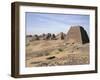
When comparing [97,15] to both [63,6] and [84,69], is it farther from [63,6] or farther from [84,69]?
[84,69]

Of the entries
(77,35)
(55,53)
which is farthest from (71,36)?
(55,53)

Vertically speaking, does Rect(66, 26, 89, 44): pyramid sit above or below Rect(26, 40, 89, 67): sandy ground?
above

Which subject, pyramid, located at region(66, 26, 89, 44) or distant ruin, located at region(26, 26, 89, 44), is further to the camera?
pyramid, located at region(66, 26, 89, 44)

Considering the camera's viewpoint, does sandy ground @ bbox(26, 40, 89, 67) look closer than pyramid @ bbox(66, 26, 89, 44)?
Yes

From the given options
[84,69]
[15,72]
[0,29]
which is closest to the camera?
[0,29]

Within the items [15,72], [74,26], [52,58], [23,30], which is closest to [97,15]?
[74,26]

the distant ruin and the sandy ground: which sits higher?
the distant ruin

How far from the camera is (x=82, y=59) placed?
223cm

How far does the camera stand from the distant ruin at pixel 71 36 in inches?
80.4

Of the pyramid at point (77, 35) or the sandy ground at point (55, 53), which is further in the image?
the pyramid at point (77, 35)

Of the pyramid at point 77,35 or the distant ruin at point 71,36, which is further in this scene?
the pyramid at point 77,35

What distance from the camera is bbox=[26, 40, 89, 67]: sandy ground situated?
203cm

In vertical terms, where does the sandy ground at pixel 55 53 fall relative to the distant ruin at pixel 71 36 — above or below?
below

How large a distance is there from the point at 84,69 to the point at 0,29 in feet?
3.00
